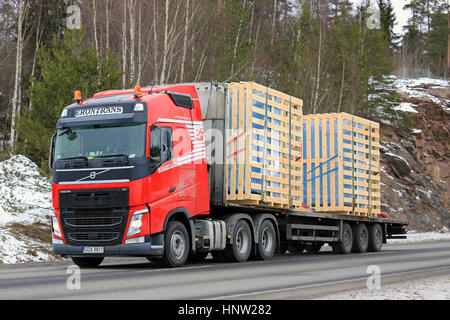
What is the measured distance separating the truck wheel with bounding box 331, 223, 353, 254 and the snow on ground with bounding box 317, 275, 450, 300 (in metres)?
10.6

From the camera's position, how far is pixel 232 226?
16.1 metres

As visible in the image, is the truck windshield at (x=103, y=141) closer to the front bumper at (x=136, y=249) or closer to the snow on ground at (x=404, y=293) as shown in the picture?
the front bumper at (x=136, y=249)

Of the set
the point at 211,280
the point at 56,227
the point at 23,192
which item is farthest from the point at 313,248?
the point at 211,280

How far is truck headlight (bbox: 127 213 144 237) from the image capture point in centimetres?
1342

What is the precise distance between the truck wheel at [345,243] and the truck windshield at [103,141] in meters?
10.1

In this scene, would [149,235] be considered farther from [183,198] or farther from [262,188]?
[262,188]

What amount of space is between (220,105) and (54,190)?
4.77m

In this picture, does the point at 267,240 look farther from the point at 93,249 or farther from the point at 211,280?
the point at 211,280

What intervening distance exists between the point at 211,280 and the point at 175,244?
9.63ft

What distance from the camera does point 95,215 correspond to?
13625 millimetres

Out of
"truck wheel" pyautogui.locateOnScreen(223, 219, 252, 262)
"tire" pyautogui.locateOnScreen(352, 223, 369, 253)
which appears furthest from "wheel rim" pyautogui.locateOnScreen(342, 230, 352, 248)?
"truck wheel" pyautogui.locateOnScreen(223, 219, 252, 262)

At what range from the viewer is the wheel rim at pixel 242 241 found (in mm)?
16578

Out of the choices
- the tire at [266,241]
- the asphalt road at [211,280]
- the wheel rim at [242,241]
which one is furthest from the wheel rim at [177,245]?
the tire at [266,241]
